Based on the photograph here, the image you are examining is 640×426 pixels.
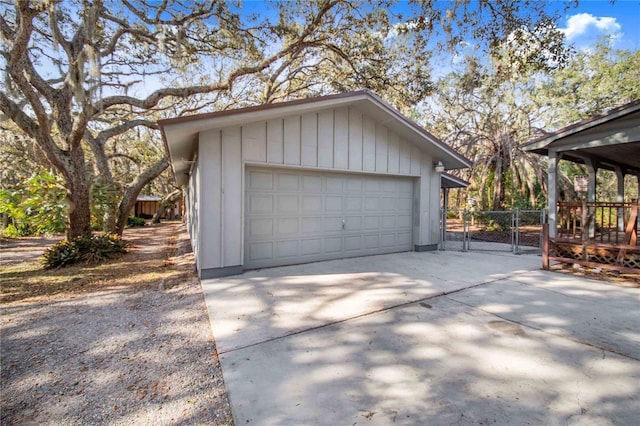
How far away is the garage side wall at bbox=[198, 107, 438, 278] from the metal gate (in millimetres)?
3026

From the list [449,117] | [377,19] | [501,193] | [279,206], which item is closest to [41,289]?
[279,206]

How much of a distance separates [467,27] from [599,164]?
22.0 ft

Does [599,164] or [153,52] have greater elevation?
[153,52]

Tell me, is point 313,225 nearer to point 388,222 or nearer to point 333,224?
point 333,224

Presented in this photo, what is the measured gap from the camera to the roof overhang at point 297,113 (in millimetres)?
4691

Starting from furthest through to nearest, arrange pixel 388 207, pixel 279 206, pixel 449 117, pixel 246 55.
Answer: pixel 449 117
pixel 246 55
pixel 388 207
pixel 279 206

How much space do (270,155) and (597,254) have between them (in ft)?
22.7

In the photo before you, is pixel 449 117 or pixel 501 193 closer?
pixel 501 193

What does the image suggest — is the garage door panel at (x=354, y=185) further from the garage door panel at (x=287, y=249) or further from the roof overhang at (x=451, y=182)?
the roof overhang at (x=451, y=182)

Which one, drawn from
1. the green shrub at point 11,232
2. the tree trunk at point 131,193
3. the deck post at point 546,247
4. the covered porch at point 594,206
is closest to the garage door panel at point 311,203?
the deck post at point 546,247

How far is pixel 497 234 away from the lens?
489 inches

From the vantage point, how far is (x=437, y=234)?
28.2 ft

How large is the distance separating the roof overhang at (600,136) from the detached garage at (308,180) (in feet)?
6.55

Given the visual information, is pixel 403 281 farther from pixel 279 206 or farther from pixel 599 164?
pixel 599 164
